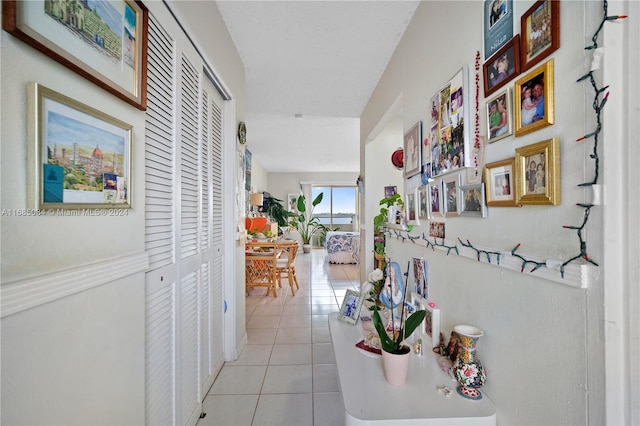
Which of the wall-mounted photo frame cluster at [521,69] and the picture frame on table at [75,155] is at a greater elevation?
the wall-mounted photo frame cluster at [521,69]

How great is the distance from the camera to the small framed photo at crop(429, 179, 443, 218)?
1.45m

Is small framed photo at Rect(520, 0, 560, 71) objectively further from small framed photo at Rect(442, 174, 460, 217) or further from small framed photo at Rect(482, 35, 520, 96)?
small framed photo at Rect(442, 174, 460, 217)

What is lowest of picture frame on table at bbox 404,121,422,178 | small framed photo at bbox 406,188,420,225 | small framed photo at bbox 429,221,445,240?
small framed photo at bbox 429,221,445,240

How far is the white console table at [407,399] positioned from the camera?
97cm

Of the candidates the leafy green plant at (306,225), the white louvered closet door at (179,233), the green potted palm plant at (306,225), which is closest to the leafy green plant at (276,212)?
the green potted palm plant at (306,225)

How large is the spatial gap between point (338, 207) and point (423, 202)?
9.00 m

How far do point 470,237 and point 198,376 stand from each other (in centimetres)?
172

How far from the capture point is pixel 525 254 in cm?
87

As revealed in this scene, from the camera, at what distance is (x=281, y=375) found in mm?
2193

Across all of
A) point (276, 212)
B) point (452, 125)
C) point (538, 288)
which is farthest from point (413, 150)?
point (276, 212)

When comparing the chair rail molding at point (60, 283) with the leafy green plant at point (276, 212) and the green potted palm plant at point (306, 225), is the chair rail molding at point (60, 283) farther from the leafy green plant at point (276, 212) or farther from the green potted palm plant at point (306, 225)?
the green potted palm plant at point (306, 225)

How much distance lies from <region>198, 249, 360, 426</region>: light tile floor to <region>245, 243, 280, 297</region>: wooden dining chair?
0.38m

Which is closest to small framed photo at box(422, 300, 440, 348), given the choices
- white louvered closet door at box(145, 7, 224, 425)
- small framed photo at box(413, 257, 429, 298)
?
small framed photo at box(413, 257, 429, 298)

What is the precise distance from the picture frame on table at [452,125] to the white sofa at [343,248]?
5.37m
